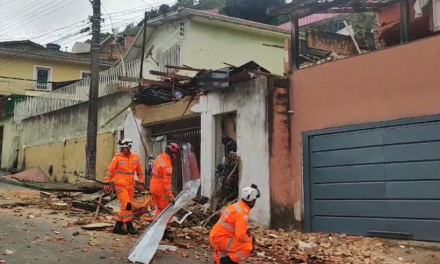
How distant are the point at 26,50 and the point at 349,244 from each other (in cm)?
3309

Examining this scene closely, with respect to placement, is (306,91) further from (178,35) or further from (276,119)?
(178,35)

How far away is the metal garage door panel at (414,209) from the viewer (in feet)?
27.6

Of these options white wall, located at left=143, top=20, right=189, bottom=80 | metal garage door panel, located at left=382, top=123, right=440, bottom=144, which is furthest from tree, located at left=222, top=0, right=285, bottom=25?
metal garage door panel, located at left=382, top=123, right=440, bottom=144

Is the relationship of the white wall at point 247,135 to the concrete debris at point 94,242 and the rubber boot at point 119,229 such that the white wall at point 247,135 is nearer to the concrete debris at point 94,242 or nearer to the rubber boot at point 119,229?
the rubber boot at point 119,229

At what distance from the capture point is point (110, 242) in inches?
323

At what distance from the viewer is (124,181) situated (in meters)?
8.75

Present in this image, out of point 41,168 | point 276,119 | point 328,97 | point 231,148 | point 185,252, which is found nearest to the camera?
point 185,252

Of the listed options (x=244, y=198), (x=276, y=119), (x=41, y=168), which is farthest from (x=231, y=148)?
(x=41, y=168)

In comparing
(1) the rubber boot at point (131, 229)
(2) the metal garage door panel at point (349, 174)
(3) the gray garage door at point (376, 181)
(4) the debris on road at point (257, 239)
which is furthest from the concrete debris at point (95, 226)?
(2) the metal garage door panel at point (349, 174)

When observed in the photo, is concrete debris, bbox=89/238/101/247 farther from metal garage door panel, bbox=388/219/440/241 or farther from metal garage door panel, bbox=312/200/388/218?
metal garage door panel, bbox=388/219/440/241

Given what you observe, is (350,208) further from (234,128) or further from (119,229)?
(119,229)

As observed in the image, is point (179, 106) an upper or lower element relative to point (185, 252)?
upper

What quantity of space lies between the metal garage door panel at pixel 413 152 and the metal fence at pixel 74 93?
10.7m

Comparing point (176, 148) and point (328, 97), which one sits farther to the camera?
point (328, 97)
